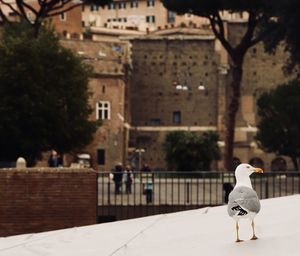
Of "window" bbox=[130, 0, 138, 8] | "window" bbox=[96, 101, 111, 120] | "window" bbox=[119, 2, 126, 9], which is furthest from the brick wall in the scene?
"window" bbox=[119, 2, 126, 9]

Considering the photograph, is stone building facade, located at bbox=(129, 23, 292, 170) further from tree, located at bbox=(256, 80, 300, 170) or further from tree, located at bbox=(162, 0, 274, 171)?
tree, located at bbox=(162, 0, 274, 171)

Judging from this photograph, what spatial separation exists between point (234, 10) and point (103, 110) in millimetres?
20354

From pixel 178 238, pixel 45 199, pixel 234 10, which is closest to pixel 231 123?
pixel 234 10

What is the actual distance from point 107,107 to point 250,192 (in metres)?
43.5

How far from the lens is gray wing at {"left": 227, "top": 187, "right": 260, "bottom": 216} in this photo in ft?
22.0

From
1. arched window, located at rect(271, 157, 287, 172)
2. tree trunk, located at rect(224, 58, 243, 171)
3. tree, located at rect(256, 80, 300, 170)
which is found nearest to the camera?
tree trunk, located at rect(224, 58, 243, 171)

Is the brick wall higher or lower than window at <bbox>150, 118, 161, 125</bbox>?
lower

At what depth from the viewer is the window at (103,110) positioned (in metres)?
49.8

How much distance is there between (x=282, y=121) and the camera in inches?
1644

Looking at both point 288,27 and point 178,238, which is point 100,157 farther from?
point 178,238

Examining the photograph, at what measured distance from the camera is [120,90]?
50.7 m

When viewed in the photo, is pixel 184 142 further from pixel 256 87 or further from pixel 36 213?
pixel 256 87

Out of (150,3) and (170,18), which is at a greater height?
(150,3)

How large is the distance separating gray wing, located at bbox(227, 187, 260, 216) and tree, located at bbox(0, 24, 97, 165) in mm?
20259
